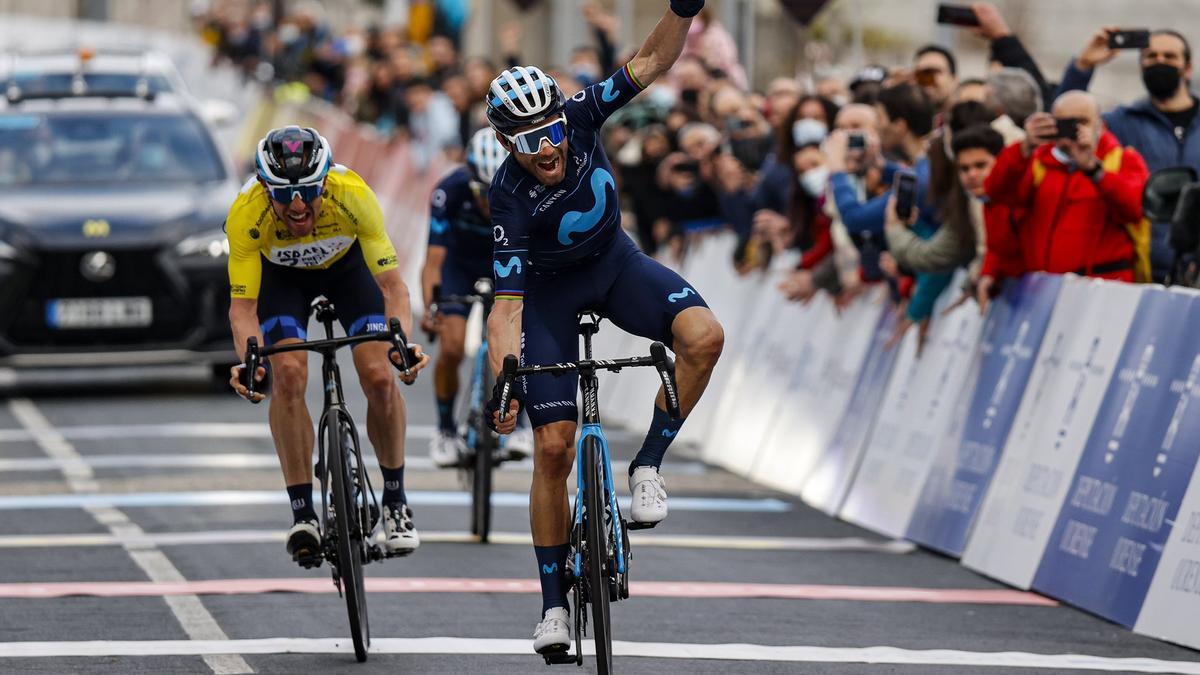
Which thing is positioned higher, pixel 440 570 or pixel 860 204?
pixel 860 204

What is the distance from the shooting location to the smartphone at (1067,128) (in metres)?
11.2

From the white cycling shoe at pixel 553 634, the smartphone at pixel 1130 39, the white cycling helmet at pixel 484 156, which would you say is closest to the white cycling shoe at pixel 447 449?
the white cycling helmet at pixel 484 156

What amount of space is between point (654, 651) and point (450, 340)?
4.34 meters

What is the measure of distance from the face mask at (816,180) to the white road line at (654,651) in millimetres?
6020

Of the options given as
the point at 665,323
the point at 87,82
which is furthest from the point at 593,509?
the point at 87,82

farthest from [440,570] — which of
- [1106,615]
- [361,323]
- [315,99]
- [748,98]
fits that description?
[315,99]

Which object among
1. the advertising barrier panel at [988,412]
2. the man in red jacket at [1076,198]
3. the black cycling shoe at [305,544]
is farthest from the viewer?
the advertising barrier panel at [988,412]

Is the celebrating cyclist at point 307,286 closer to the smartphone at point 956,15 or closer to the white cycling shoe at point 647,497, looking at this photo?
the white cycling shoe at point 647,497

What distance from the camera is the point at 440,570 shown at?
38.3 ft

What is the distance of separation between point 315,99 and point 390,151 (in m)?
9.22

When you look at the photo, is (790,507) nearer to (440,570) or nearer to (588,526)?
(440,570)

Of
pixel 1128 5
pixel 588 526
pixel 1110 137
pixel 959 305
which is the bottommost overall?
pixel 588 526

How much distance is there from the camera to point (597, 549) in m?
8.30

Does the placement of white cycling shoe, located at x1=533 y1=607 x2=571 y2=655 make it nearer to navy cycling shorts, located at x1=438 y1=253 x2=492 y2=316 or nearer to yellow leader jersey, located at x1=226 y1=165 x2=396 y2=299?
yellow leader jersey, located at x1=226 y1=165 x2=396 y2=299
